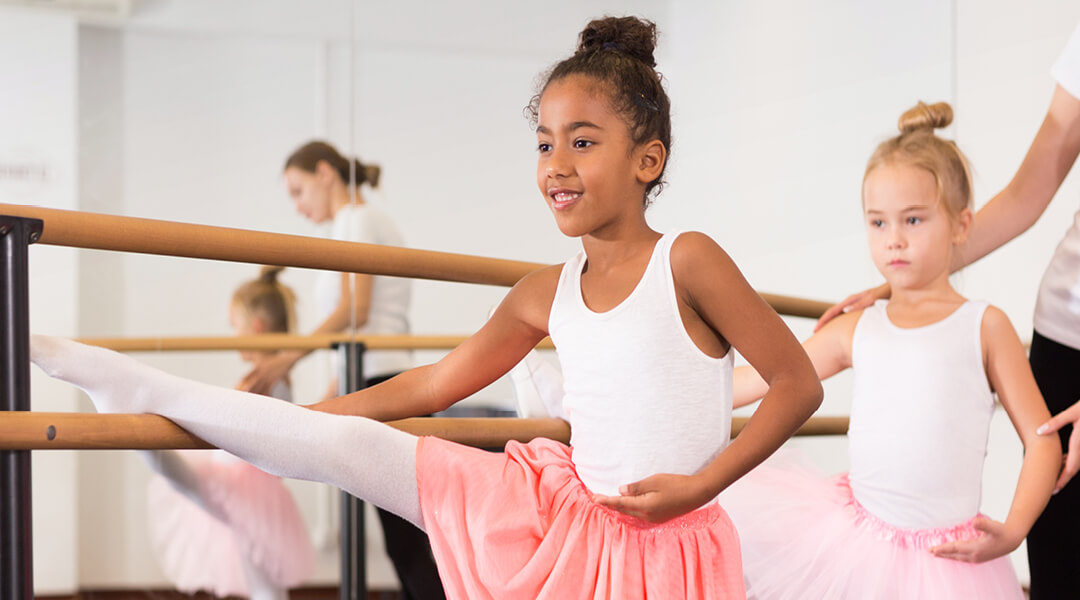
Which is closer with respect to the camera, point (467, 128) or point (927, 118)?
point (927, 118)

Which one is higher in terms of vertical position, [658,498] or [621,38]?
[621,38]

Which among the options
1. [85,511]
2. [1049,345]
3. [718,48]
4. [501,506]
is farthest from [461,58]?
[501,506]

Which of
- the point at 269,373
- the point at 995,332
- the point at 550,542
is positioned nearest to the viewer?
the point at 550,542

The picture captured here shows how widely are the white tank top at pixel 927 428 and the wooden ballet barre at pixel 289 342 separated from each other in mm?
1056

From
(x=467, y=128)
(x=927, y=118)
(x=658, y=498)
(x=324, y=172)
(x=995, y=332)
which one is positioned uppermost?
(x=467, y=128)

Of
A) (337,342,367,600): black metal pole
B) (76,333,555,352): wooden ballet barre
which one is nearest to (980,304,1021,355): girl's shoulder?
(76,333,555,352): wooden ballet barre

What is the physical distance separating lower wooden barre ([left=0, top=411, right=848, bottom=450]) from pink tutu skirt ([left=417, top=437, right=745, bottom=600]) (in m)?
0.10

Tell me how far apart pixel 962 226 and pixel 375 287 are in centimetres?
168

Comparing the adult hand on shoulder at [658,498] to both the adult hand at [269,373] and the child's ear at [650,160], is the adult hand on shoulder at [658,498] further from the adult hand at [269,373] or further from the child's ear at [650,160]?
the adult hand at [269,373]

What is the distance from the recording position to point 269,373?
3158 mm

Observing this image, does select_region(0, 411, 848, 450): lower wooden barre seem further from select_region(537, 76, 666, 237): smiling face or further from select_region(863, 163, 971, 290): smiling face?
select_region(863, 163, 971, 290): smiling face

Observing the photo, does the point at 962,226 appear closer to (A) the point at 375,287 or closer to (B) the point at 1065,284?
(B) the point at 1065,284

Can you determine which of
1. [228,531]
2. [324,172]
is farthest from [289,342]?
[324,172]

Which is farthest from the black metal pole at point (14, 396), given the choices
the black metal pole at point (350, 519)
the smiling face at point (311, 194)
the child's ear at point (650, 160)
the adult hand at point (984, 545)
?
the smiling face at point (311, 194)
